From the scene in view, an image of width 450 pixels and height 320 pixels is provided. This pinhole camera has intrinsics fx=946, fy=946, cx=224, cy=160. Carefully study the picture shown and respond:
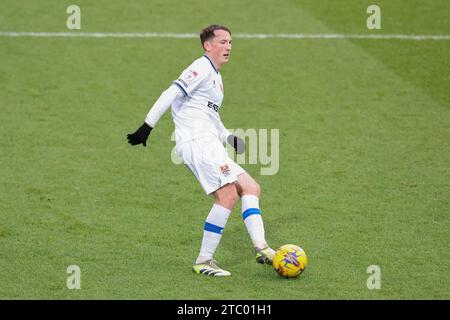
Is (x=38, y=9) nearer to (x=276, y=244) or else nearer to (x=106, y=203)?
(x=106, y=203)

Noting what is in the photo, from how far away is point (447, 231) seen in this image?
31.4 feet

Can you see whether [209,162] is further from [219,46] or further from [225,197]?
[219,46]

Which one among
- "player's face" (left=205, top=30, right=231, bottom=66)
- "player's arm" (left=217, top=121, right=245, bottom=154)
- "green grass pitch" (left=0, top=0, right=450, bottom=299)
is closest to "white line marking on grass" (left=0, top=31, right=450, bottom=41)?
"green grass pitch" (left=0, top=0, right=450, bottom=299)

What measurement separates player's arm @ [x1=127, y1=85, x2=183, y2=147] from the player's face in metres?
0.53

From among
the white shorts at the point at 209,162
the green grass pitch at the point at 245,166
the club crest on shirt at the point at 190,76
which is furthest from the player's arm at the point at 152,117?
the green grass pitch at the point at 245,166

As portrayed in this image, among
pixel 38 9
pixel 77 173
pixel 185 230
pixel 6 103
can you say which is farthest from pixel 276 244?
pixel 38 9

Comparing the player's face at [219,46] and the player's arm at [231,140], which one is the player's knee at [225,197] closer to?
the player's arm at [231,140]

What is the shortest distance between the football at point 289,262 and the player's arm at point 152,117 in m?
1.53

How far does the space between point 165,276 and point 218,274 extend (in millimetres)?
468

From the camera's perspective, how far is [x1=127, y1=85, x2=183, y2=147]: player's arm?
8078 mm

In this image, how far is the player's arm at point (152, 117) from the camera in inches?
318

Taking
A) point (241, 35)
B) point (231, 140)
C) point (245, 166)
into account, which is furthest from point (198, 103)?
point (241, 35)

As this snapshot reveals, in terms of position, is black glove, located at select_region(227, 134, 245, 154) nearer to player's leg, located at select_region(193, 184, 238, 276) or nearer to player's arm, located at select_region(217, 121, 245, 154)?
player's arm, located at select_region(217, 121, 245, 154)
